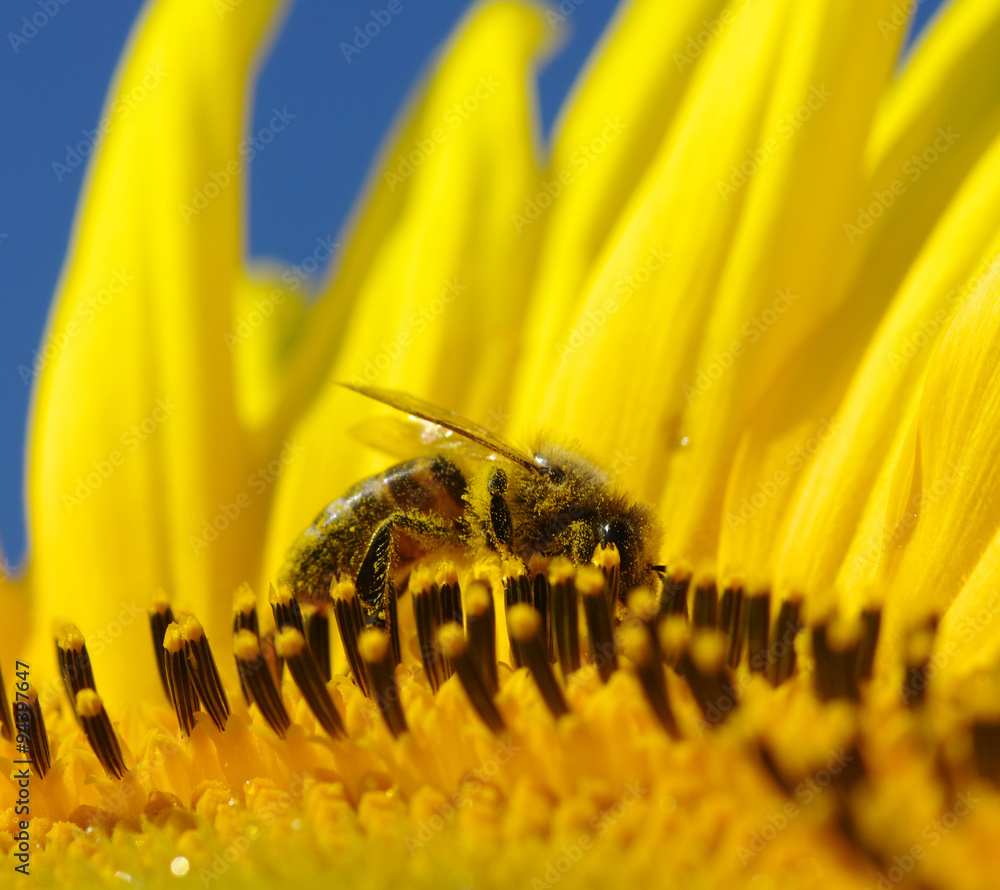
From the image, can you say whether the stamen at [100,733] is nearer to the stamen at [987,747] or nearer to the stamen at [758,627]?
the stamen at [758,627]

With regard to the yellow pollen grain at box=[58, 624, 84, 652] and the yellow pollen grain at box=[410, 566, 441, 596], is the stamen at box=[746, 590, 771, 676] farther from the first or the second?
the yellow pollen grain at box=[58, 624, 84, 652]

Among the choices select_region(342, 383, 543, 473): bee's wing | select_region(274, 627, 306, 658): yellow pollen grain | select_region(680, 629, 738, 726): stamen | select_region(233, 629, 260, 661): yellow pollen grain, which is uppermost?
select_region(342, 383, 543, 473): bee's wing

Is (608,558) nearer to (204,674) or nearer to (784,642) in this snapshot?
(784,642)

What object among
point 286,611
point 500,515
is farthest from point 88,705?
point 500,515

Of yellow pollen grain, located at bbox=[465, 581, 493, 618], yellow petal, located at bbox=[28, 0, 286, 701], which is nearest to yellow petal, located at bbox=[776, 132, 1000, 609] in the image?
yellow pollen grain, located at bbox=[465, 581, 493, 618]

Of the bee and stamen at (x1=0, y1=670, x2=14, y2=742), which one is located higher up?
the bee

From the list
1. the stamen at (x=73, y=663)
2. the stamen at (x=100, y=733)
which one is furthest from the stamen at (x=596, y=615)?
the stamen at (x=73, y=663)

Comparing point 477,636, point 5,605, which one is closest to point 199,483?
point 5,605

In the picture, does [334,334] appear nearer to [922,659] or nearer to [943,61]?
[943,61]
